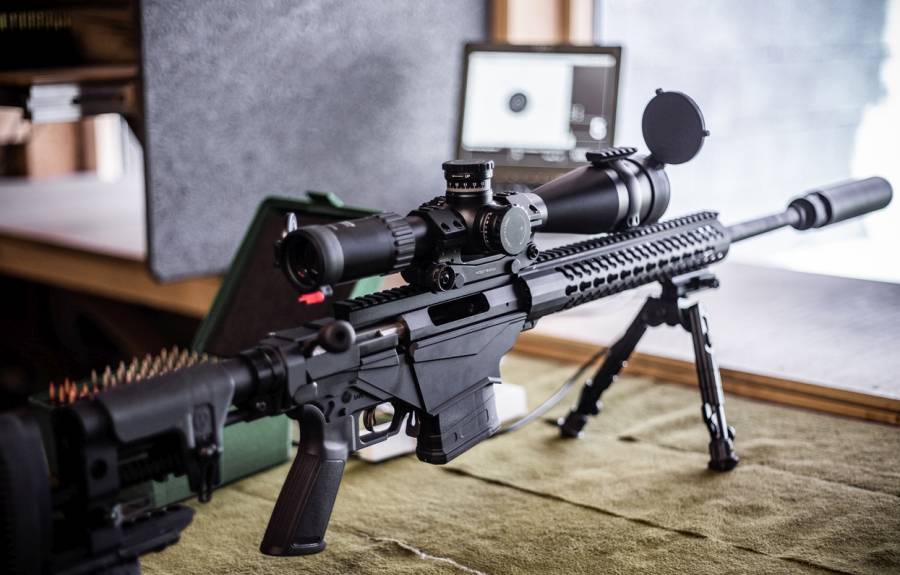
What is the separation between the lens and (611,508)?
1.40 m

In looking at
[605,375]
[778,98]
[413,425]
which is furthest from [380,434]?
[778,98]

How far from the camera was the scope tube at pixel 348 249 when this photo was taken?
0.96 m

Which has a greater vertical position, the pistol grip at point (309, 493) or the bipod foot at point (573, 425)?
the pistol grip at point (309, 493)

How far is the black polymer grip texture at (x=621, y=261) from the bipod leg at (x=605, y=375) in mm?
126

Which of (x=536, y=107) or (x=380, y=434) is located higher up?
(x=536, y=107)

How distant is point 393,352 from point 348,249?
150 millimetres

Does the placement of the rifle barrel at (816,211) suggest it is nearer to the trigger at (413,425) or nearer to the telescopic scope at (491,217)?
the telescopic scope at (491,217)

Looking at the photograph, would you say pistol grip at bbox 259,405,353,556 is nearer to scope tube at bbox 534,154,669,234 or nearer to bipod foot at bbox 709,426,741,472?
scope tube at bbox 534,154,669,234

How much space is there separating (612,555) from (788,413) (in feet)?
2.10

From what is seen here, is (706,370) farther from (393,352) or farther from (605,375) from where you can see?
(393,352)

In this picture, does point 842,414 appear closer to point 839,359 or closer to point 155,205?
point 839,359

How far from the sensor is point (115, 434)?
2.73ft

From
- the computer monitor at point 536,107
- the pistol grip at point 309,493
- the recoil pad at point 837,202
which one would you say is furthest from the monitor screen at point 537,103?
the pistol grip at point 309,493

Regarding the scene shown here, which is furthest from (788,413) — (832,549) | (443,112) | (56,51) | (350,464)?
(56,51)
